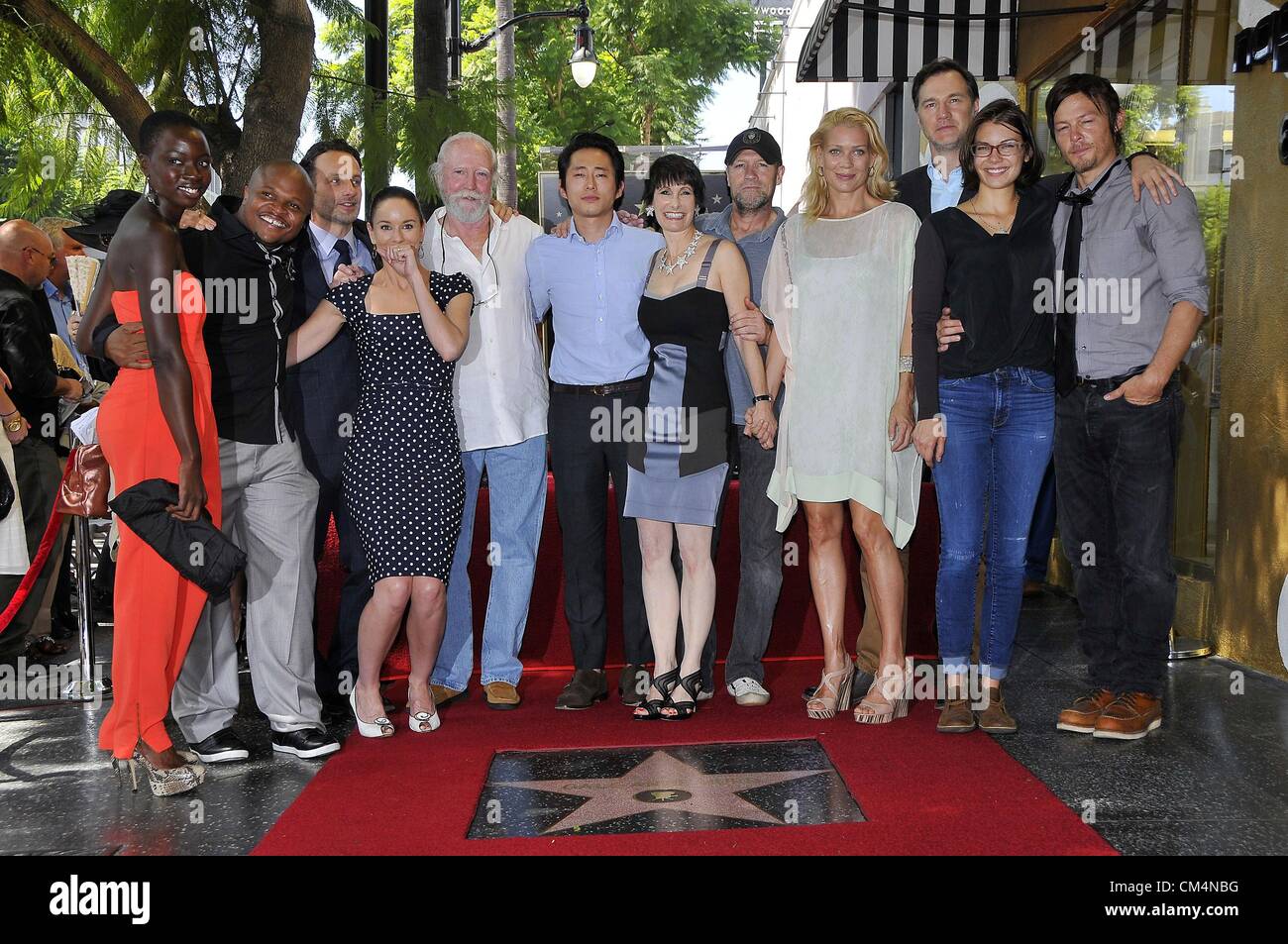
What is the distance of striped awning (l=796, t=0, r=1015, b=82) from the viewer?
781cm

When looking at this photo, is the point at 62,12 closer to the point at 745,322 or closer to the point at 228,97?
the point at 228,97

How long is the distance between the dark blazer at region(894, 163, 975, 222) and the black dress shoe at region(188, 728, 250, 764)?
314 cm

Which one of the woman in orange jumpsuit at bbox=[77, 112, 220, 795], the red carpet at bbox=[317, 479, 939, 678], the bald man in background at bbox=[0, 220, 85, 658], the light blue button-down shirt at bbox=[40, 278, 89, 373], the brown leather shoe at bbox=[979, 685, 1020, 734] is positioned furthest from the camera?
the light blue button-down shirt at bbox=[40, 278, 89, 373]

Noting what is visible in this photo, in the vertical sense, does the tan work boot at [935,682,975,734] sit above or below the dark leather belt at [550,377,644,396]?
below

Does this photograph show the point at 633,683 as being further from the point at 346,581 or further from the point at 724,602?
the point at 346,581

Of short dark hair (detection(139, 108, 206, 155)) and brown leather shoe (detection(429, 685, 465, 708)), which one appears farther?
brown leather shoe (detection(429, 685, 465, 708))

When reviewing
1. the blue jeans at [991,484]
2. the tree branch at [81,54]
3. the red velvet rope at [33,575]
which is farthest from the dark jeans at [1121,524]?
the tree branch at [81,54]

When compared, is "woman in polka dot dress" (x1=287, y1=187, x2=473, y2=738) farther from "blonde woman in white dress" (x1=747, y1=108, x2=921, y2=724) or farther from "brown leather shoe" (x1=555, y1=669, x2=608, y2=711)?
"blonde woman in white dress" (x1=747, y1=108, x2=921, y2=724)

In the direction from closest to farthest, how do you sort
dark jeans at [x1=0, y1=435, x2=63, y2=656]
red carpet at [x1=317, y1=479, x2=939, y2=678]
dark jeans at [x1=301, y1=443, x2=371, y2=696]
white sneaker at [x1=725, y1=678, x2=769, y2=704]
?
dark jeans at [x1=301, y1=443, x2=371, y2=696] → white sneaker at [x1=725, y1=678, x2=769, y2=704] → red carpet at [x1=317, y1=479, x2=939, y2=678] → dark jeans at [x1=0, y1=435, x2=63, y2=656]

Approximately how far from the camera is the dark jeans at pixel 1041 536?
612cm

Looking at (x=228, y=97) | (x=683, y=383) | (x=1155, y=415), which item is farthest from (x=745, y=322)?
(x=228, y=97)

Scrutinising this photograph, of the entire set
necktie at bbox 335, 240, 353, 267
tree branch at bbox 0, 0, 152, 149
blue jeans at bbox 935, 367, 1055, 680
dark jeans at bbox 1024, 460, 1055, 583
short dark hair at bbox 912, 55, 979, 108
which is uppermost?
tree branch at bbox 0, 0, 152, 149

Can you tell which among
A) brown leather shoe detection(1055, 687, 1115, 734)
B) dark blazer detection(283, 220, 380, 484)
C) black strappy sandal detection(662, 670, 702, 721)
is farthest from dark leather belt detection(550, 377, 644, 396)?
brown leather shoe detection(1055, 687, 1115, 734)

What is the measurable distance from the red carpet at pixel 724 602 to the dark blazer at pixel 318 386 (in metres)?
0.96
